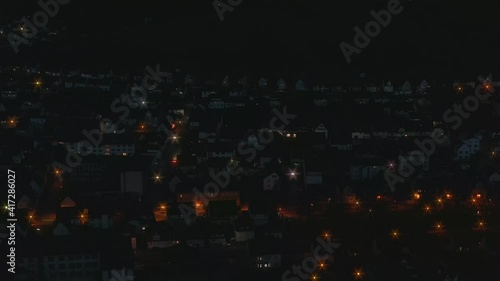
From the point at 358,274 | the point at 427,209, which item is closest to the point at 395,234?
the point at 427,209

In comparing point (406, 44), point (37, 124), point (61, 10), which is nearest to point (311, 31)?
point (406, 44)

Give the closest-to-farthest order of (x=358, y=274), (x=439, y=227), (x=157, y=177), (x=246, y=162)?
(x=358, y=274)
(x=439, y=227)
(x=157, y=177)
(x=246, y=162)

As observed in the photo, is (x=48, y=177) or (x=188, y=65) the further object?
(x=188, y=65)

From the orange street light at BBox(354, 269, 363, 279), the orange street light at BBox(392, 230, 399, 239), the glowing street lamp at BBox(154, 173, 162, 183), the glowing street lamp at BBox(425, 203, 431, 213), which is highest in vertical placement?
the glowing street lamp at BBox(154, 173, 162, 183)

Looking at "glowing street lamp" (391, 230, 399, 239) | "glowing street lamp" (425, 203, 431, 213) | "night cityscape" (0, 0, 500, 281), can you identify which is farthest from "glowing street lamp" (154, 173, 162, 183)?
"glowing street lamp" (425, 203, 431, 213)

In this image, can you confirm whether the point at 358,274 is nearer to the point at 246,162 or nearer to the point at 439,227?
the point at 439,227

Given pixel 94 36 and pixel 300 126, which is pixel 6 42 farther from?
pixel 300 126

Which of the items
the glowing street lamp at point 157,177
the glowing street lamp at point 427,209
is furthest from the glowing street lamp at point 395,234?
the glowing street lamp at point 157,177

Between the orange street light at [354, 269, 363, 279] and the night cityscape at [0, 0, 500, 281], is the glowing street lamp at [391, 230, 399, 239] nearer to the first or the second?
the night cityscape at [0, 0, 500, 281]
